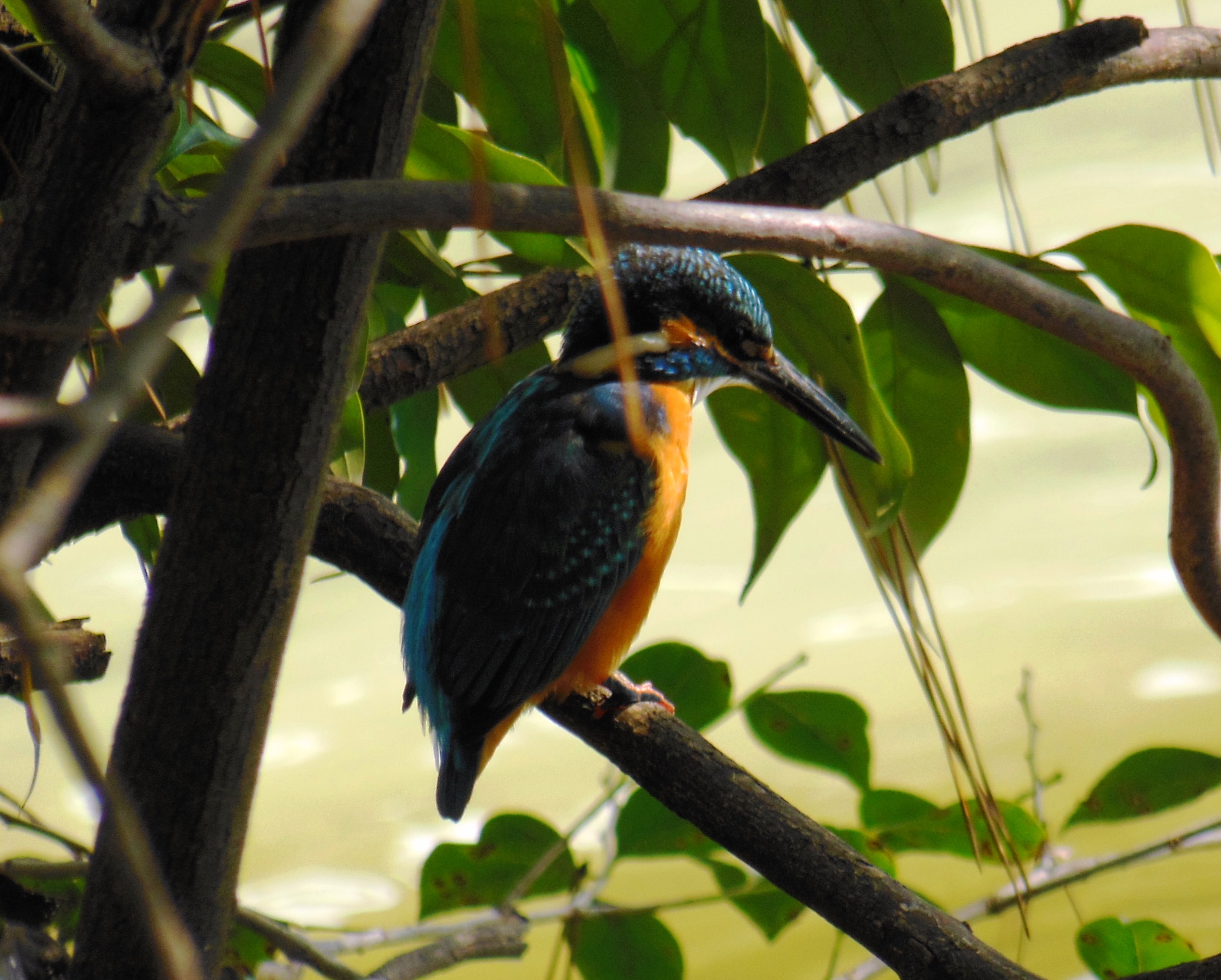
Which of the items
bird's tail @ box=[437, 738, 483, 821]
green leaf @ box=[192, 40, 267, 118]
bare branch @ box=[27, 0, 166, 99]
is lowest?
bird's tail @ box=[437, 738, 483, 821]

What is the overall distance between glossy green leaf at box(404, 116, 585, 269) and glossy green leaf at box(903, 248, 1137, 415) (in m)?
0.22

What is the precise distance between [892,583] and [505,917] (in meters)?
0.30

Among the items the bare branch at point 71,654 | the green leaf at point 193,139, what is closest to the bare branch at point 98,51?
the green leaf at point 193,139

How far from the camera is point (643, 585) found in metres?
0.75

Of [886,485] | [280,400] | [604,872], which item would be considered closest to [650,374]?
[886,485]

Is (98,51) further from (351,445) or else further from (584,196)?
(351,445)

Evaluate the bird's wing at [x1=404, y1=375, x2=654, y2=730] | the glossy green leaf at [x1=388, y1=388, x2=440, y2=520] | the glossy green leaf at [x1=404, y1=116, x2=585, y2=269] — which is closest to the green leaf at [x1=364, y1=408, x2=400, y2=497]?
the glossy green leaf at [x1=388, y1=388, x2=440, y2=520]

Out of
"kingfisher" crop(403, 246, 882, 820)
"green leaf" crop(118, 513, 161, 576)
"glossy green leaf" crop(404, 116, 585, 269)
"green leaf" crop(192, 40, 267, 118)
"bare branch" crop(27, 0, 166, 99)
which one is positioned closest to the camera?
"bare branch" crop(27, 0, 166, 99)

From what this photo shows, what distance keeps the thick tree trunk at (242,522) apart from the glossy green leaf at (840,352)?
0.96 ft

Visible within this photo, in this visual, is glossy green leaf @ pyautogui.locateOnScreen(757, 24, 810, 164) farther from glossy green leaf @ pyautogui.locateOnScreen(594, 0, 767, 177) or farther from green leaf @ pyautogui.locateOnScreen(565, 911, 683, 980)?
green leaf @ pyautogui.locateOnScreen(565, 911, 683, 980)

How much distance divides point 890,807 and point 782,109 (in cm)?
48

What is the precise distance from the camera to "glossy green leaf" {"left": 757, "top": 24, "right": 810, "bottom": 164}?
697mm

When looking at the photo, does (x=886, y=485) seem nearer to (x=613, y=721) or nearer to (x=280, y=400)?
(x=613, y=721)

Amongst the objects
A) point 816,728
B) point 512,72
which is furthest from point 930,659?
point 512,72
